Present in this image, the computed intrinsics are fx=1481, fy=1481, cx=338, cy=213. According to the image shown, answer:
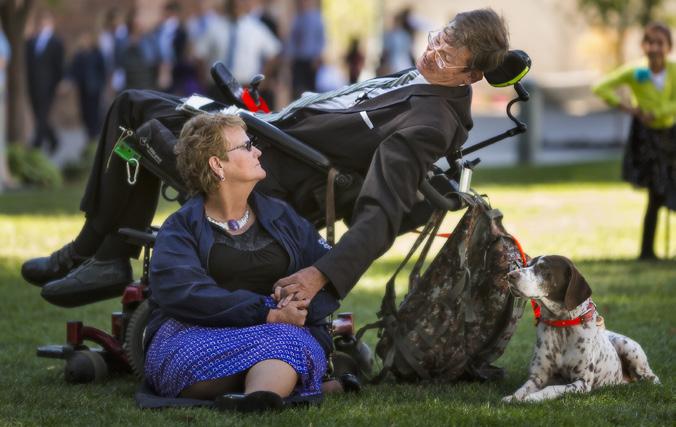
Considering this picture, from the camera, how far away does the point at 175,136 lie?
655cm

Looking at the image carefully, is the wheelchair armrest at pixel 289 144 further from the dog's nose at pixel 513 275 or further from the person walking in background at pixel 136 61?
the person walking in background at pixel 136 61

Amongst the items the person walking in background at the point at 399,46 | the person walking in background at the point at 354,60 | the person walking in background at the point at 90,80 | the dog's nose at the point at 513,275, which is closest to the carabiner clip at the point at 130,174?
the dog's nose at the point at 513,275

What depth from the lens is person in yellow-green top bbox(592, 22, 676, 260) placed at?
11469mm

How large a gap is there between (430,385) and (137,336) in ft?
4.19

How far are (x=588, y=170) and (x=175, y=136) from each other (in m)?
Result: 15.3

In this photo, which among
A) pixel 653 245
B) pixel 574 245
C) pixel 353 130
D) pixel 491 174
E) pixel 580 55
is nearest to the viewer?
pixel 353 130

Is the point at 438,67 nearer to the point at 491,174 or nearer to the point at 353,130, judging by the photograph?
the point at 353,130

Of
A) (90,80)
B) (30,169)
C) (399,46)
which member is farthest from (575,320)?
(90,80)

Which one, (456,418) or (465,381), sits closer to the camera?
(456,418)

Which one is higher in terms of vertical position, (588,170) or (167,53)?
(167,53)

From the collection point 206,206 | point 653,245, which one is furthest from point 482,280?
point 653,245

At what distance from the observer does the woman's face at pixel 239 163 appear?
590 centimetres

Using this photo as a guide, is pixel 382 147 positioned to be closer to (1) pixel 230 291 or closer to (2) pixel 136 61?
(1) pixel 230 291

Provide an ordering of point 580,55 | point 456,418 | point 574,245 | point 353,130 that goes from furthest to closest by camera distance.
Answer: point 580,55 < point 574,245 < point 353,130 < point 456,418
